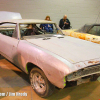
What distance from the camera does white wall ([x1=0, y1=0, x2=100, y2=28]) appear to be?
773 cm

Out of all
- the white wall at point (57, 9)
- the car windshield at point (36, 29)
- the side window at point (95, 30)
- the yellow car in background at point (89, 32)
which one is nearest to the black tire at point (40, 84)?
the car windshield at point (36, 29)

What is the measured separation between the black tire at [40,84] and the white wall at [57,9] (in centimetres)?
629

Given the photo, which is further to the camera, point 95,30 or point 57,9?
point 57,9

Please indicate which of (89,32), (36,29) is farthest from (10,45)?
(89,32)

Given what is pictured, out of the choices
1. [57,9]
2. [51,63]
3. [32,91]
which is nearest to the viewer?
[51,63]

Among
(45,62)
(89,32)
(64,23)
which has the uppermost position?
(64,23)

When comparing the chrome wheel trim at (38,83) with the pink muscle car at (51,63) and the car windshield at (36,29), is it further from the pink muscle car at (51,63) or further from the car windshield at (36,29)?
the car windshield at (36,29)

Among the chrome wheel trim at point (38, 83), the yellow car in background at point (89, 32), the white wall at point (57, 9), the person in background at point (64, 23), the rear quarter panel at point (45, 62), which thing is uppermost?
the white wall at point (57, 9)

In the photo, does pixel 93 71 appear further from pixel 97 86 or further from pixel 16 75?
pixel 16 75

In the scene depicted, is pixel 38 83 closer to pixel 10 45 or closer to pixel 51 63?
pixel 51 63

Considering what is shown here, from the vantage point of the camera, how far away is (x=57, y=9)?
8.39 meters

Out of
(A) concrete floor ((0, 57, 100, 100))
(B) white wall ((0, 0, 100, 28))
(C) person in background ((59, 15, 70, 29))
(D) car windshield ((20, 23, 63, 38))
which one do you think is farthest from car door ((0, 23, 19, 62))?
(C) person in background ((59, 15, 70, 29))

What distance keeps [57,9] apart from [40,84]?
7.00 meters

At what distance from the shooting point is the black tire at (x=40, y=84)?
7.30 ft
